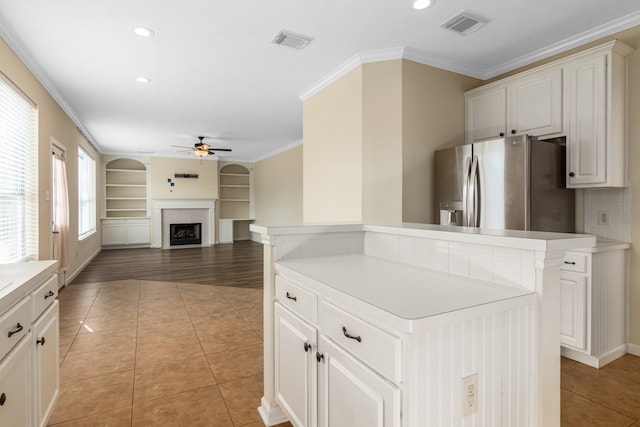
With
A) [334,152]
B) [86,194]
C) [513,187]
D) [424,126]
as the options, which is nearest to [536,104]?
[513,187]

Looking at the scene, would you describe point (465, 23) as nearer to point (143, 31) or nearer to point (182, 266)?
point (143, 31)

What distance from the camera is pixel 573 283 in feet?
8.71

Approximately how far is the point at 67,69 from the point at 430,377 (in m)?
4.69

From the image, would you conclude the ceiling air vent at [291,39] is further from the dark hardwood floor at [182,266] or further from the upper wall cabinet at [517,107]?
the dark hardwood floor at [182,266]

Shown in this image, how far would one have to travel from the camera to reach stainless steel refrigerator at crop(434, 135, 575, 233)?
2.79 meters

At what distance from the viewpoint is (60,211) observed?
4777mm

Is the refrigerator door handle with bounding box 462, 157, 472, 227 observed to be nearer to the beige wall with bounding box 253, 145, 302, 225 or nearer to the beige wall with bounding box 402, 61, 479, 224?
the beige wall with bounding box 402, 61, 479, 224

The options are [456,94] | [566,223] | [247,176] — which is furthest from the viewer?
[247,176]

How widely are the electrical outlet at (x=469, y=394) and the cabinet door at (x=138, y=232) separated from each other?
33.6 feet

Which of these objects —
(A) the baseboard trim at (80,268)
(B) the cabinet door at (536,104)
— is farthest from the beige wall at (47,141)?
(B) the cabinet door at (536,104)

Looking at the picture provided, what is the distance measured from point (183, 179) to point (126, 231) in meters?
2.08

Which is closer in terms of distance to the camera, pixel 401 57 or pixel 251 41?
pixel 251 41

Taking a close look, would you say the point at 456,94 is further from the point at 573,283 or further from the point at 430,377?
the point at 430,377

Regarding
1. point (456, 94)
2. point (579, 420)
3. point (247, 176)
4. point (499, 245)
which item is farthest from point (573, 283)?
point (247, 176)
